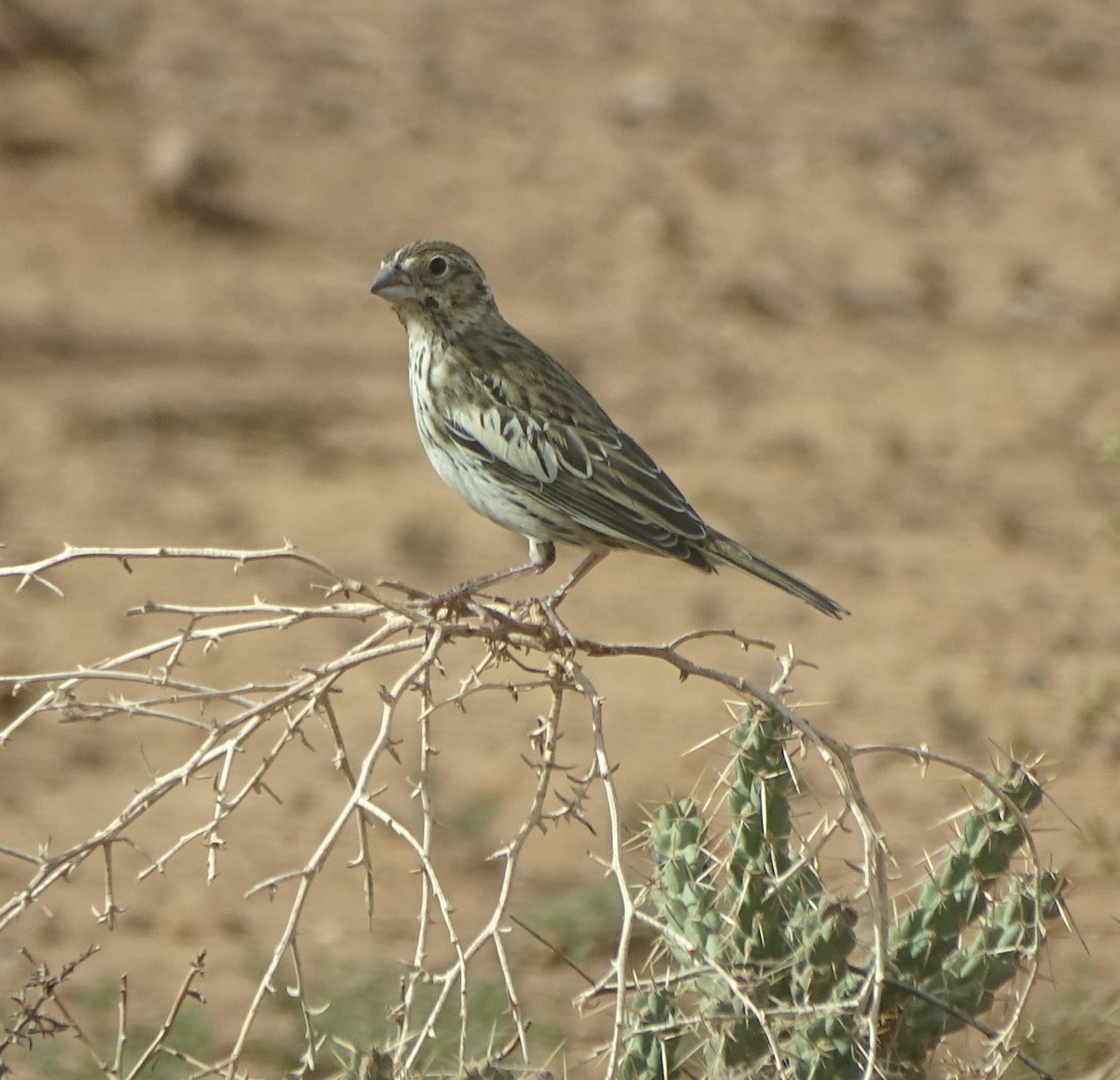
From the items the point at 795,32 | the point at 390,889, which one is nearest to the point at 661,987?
the point at 390,889

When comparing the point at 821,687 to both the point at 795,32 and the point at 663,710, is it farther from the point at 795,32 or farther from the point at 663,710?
the point at 795,32

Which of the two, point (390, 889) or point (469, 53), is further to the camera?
point (469, 53)

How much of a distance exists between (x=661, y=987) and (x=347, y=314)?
10.1 metres

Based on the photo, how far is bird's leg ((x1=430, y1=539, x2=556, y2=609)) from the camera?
445 centimetres

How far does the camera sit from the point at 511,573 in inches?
209

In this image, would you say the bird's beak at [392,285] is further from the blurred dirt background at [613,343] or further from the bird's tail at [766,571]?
the blurred dirt background at [613,343]

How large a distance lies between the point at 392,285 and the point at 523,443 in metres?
0.67

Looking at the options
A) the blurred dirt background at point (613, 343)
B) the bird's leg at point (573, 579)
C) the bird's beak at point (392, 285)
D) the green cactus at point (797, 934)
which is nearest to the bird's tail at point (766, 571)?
the bird's leg at point (573, 579)

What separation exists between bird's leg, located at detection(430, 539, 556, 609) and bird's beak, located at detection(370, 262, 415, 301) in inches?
34.3

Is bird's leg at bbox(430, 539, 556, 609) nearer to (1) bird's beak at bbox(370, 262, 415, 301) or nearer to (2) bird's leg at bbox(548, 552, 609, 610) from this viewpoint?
(2) bird's leg at bbox(548, 552, 609, 610)

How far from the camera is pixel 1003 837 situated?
4.02 meters

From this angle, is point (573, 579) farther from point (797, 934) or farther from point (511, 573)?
point (797, 934)

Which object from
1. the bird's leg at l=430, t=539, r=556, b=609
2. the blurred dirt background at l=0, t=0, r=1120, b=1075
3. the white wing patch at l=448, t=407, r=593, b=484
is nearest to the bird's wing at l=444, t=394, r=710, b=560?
the white wing patch at l=448, t=407, r=593, b=484

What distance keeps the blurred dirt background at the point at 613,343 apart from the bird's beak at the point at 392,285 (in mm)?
2243
